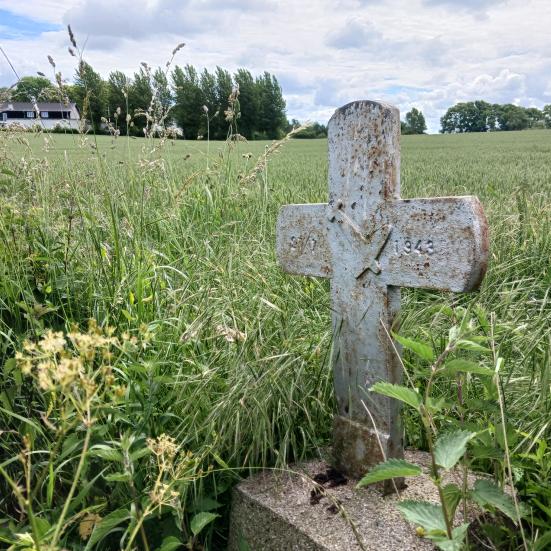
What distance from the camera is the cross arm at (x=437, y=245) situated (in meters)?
1.54

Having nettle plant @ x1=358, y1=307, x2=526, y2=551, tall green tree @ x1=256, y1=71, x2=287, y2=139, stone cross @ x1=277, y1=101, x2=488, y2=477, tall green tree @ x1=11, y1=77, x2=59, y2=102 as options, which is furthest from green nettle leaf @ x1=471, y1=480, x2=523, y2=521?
tall green tree @ x1=256, y1=71, x2=287, y2=139

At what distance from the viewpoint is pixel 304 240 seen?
2074 millimetres

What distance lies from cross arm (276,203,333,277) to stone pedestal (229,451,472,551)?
26.5 inches

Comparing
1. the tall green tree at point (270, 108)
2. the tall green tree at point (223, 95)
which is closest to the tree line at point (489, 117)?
the tall green tree at point (270, 108)

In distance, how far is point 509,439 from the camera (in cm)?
151

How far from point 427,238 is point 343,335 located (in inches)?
18.2

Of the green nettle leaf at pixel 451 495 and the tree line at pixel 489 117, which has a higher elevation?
the tree line at pixel 489 117

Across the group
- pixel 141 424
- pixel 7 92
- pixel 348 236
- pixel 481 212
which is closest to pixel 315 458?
pixel 141 424

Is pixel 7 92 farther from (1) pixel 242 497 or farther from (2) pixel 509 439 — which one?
(2) pixel 509 439

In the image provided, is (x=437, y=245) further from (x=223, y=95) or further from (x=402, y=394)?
(x=223, y=95)

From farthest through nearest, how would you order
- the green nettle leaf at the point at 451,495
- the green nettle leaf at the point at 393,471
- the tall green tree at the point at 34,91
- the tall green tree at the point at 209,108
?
1. the tall green tree at the point at 209,108
2. the tall green tree at the point at 34,91
3. the green nettle leaf at the point at 451,495
4. the green nettle leaf at the point at 393,471

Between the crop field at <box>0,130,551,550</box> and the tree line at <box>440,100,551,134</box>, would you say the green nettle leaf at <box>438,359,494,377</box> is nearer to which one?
the crop field at <box>0,130,551,550</box>

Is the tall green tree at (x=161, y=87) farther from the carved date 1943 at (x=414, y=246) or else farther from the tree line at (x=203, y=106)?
the carved date 1943 at (x=414, y=246)

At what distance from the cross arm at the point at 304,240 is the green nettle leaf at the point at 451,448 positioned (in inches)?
30.9
